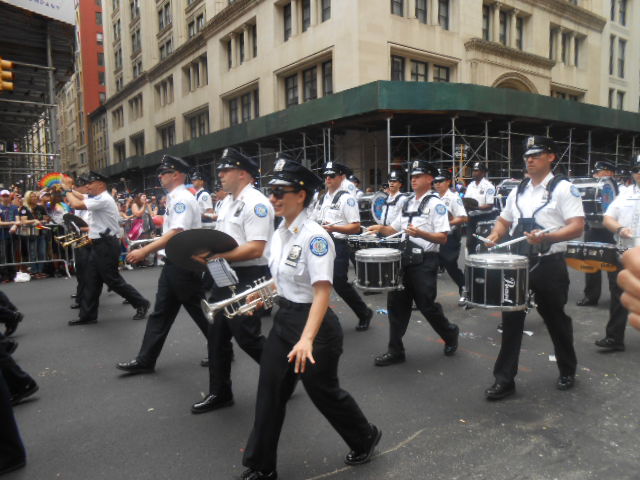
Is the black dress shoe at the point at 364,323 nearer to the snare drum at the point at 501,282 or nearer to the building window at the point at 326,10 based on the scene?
the snare drum at the point at 501,282

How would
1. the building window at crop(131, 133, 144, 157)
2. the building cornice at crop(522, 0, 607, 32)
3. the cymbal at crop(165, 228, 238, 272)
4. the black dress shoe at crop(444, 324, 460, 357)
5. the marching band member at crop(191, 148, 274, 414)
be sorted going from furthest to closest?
1. the building window at crop(131, 133, 144, 157)
2. the building cornice at crop(522, 0, 607, 32)
3. the black dress shoe at crop(444, 324, 460, 357)
4. the marching band member at crop(191, 148, 274, 414)
5. the cymbal at crop(165, 228, 238, 272)

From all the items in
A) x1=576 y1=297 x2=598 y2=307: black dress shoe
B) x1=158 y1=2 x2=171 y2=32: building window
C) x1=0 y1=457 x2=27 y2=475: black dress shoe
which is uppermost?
x1=158 y1=2 x2=171 y2=32: building window

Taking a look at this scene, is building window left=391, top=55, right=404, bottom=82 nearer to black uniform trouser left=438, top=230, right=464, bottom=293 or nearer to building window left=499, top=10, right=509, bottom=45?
building window left=499, top=10, right=509, bottom=45

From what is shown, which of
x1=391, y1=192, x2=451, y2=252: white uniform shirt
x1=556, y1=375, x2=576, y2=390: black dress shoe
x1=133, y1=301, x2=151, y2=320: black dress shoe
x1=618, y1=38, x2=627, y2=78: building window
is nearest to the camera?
x1=556, y1=375, x2=576, y2=390: black dress shoe

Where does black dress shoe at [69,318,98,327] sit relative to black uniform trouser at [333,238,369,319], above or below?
below

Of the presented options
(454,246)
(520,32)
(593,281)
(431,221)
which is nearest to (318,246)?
(431,221)

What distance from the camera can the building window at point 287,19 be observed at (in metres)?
25.8

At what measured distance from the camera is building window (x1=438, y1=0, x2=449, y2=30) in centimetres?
2388

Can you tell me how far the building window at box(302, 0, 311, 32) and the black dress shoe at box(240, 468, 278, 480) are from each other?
24.6m

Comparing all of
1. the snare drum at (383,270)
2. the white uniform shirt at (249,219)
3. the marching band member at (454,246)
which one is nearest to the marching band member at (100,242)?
the white uniform shirt at (249,219)

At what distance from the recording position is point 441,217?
194 inches

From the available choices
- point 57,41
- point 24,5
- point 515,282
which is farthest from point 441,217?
point 57,41

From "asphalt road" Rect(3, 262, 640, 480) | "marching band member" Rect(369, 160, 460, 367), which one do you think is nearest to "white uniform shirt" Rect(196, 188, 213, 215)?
"asphalt road" Rect(3, 262, 640, 480)

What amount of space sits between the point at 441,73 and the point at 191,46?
2025 centimetres
